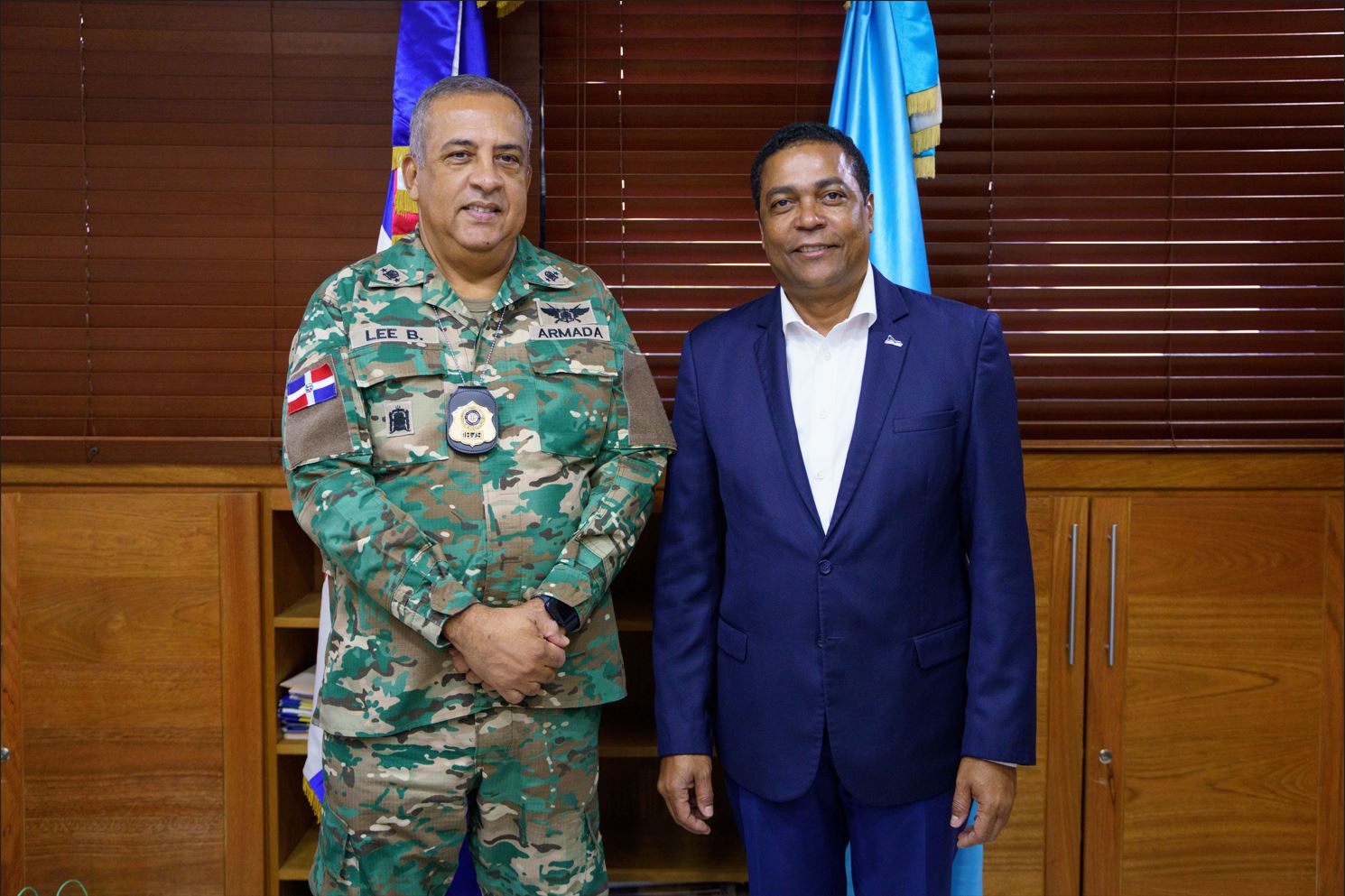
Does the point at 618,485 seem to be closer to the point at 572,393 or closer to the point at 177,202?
the point at 572,393

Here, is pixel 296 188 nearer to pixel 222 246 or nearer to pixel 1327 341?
pixel 222 246

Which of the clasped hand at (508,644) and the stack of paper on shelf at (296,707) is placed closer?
the clasped hand at (508,644)

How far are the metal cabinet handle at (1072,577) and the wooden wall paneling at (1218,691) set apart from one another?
0.05 meters

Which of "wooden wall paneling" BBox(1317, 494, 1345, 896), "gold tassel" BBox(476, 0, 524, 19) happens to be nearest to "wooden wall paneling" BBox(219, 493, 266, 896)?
"gold tassel" BBox(476, 0, 524, 19)

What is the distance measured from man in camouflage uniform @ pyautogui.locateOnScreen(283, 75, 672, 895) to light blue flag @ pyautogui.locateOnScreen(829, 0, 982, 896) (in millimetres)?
825

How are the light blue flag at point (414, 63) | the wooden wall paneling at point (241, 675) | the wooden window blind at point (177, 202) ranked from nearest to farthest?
1. the light blue flag at point (414, 63)
2. the wooden wall paneling at point (241, 675)
3. the wooden window blind at point (177, 202)

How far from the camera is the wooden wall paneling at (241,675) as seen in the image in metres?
2.27

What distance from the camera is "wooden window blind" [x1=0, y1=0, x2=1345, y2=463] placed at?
239 cm

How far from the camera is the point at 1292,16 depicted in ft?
7.95

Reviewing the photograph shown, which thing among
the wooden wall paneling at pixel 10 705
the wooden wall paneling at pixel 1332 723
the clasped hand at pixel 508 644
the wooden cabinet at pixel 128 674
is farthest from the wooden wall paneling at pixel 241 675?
the wooden wall paneling at pixel 1332 723

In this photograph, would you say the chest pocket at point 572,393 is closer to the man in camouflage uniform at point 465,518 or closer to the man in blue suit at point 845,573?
the man in camouflage uniform at point 465,518

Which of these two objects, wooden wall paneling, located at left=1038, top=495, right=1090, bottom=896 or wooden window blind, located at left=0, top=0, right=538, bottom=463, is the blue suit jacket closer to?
wooden wall paneling, located at left=1038, top=495, right=1090, bottom=896

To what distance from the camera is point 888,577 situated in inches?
62.1

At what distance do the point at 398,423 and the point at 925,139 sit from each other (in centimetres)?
134
